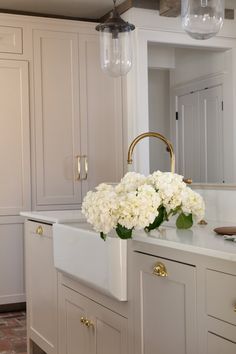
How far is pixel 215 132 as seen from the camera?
2.92 metres

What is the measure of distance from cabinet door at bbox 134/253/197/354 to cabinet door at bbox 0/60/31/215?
2457 mm

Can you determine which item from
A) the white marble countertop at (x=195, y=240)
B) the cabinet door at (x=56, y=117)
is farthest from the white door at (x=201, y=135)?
the cabinet door at (x=56, y=117)

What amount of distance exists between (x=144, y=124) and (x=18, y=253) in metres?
1.39

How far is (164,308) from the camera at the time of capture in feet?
5.60

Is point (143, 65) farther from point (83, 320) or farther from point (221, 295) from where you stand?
point (221, 295)

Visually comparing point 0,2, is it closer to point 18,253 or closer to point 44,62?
point 44,62

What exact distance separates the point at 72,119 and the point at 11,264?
4.05 feet

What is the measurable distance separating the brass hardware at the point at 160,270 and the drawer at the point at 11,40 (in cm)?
287

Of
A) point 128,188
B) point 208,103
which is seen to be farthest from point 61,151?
point 128,188

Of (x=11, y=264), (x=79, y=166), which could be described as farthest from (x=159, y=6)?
(x=11, y=264)

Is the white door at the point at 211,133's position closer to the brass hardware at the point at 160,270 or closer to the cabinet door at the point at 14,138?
the brass hardware at the point at 160,270

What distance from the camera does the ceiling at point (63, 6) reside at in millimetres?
4152

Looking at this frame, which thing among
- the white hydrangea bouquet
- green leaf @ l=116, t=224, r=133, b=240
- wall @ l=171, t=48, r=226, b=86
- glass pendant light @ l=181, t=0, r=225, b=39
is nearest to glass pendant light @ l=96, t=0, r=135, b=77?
wall @ l=171, t=48, r=226, b=86

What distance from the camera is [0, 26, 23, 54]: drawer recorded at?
13.5ft
